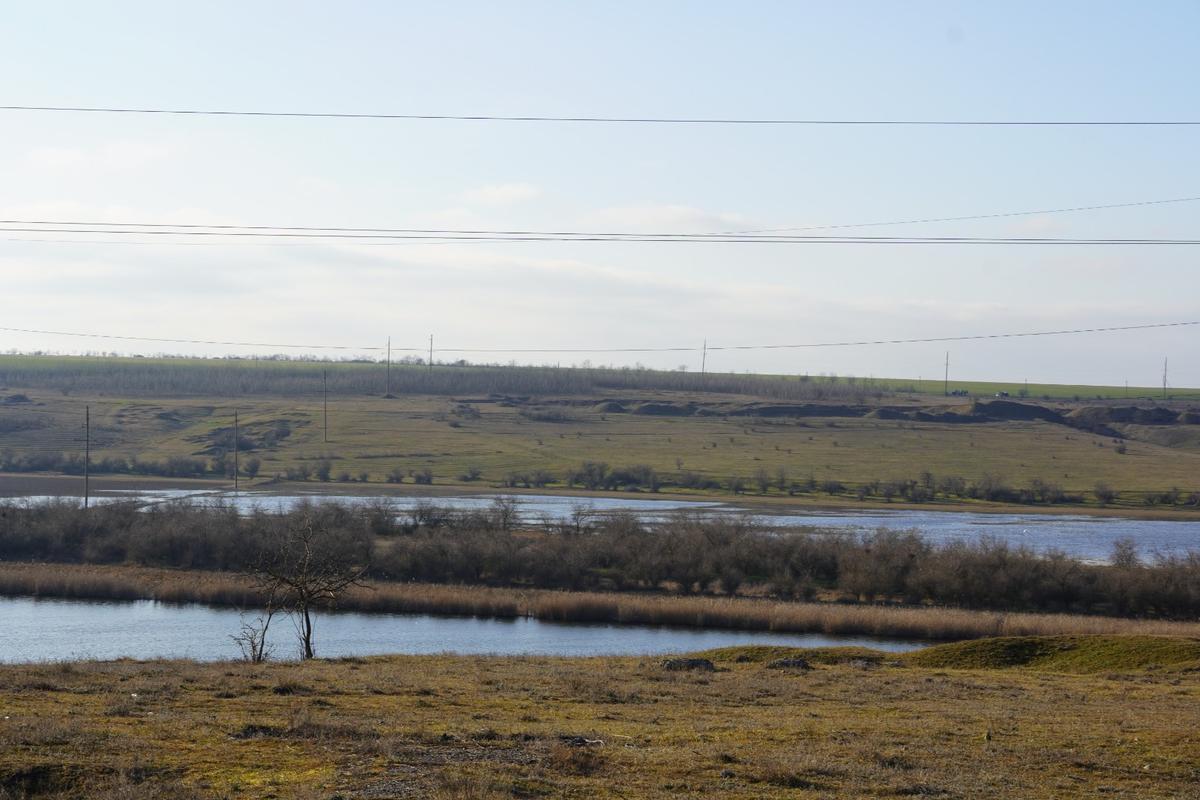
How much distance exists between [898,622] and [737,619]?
19.4 ft

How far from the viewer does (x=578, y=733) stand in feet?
51.8

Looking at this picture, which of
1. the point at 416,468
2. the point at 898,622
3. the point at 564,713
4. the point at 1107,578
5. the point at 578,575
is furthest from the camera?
the point at 416,468

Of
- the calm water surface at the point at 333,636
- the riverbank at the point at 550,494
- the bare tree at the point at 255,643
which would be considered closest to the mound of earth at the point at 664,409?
the riverbank at the point at 550,494

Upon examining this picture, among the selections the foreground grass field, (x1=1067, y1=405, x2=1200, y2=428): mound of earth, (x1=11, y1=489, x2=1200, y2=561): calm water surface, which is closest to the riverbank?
(x1=11, y1=489, x2=1200, y2=561): calm water surface

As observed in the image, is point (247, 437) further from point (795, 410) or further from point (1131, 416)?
point (1131, 416)

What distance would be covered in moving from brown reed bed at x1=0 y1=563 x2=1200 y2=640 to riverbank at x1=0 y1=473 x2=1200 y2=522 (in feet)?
101

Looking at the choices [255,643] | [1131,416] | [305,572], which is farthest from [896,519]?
[1131,416]

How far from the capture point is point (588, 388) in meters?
179

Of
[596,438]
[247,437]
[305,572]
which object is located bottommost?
[247,437]

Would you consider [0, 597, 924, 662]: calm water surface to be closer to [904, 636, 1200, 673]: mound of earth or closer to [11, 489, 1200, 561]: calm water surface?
[904, 636, 1200, 673]: mound of earth

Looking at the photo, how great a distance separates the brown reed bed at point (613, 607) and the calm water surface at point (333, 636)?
101cm

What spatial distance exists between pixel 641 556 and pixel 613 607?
31.0 ft

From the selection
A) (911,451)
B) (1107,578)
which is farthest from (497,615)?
(911,451)

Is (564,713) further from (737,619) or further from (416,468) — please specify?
(416,468)
